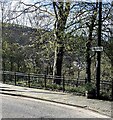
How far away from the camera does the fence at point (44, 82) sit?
1693 cm

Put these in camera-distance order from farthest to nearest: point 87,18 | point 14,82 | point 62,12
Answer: point 14,82 < point 62,12 < point 87,18

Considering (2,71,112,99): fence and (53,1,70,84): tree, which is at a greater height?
(53,1,70,84): tree

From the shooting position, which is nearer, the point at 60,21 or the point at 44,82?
the point at 44,82

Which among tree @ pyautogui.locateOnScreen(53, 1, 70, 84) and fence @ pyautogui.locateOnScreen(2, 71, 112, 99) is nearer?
fence @ pyautogui.locateOnScreen(2, 71, 112, 99)

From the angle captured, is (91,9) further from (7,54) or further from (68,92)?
(7,54)

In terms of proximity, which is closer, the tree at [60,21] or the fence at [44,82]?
the fence at [44,82]

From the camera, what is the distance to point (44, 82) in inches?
784

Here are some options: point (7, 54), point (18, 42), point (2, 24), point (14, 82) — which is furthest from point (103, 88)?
point (18, 42)

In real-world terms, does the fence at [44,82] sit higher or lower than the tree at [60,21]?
lower

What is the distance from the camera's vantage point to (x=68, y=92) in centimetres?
1731

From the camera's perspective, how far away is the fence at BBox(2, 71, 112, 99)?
16927 mm

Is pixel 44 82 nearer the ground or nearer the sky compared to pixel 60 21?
nearer the ground

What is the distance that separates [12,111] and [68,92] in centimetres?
699

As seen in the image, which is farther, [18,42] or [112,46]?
[18,42]
